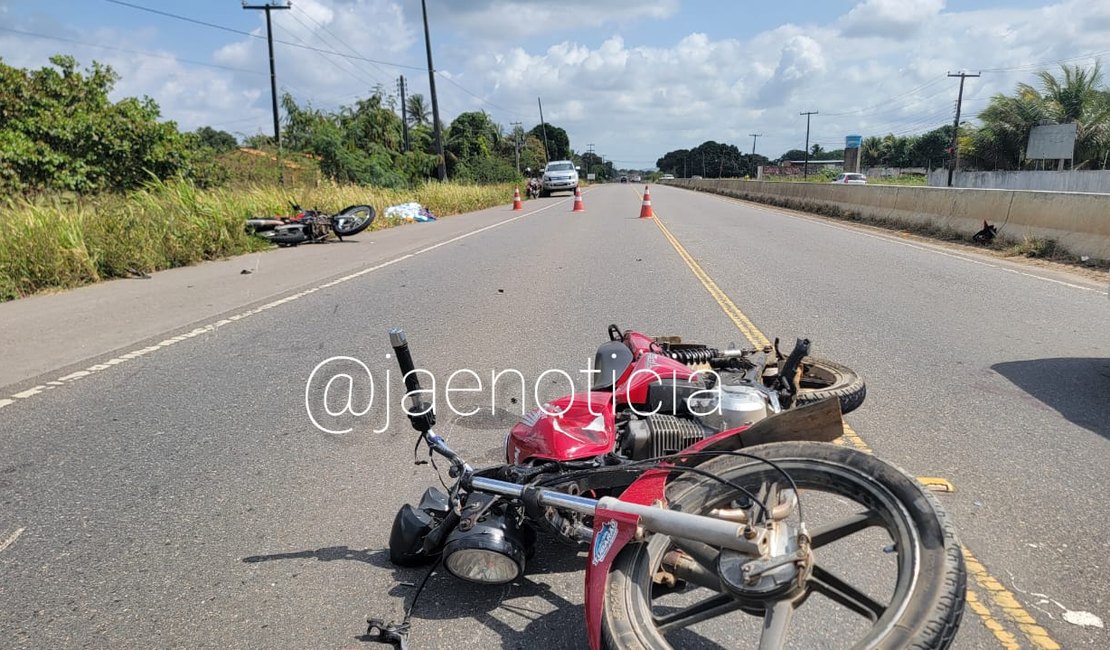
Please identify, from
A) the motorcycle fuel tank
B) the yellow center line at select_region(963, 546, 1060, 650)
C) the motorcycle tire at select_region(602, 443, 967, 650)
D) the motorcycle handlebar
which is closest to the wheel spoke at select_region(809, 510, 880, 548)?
the motorcycle tire at select_region(602, 443, 967, 650)

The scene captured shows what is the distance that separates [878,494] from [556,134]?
135315 millimetres

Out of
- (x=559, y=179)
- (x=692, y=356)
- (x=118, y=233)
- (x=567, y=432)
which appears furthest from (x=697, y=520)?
(x=559, y=179)

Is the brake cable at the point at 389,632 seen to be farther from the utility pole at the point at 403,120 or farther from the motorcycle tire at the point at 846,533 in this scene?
the utility pole at the point at 403,120

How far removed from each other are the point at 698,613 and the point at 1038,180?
130 ft

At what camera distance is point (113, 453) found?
4461mm

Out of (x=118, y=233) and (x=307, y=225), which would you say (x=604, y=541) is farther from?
(x=307, y=225)

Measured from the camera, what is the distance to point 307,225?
1667 cm

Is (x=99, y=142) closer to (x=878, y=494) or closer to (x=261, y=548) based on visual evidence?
(x=261, y=548)

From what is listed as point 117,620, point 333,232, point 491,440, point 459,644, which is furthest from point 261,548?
point 333,232

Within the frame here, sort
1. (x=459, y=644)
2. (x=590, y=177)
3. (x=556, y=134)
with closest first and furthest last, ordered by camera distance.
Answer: (x=459, y=644)
(x=590, y=177)
(x=556, y=134)

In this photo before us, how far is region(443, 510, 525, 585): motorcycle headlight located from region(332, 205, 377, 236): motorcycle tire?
15.5 metres

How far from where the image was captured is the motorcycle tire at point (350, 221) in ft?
56.9

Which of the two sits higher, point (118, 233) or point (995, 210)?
point (118, 233)

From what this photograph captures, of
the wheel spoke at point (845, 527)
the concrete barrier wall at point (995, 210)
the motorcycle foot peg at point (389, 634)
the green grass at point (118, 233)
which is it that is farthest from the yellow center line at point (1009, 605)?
the green grass at point (118, 233)
